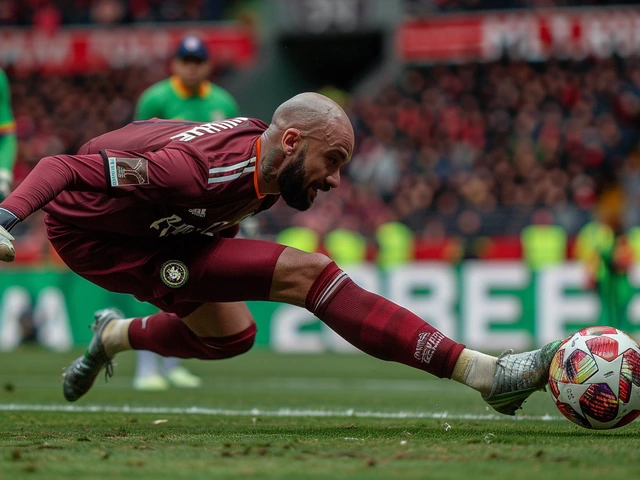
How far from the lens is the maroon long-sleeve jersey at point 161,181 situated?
438 centimetres

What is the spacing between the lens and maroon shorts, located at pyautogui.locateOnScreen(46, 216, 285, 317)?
4789 mm

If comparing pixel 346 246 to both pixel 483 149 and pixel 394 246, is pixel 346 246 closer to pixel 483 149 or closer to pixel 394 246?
pixel 394 246

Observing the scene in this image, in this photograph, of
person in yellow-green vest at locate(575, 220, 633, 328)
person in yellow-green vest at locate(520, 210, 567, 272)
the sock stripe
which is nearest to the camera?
the sock stripe

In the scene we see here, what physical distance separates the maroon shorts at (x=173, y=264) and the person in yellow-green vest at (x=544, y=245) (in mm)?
9095

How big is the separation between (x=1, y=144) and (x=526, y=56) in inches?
546

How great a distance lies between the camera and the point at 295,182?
4.59 m

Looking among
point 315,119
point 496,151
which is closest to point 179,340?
point 315,119

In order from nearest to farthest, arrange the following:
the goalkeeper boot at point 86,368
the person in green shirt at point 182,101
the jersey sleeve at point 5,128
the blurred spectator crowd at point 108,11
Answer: the goalkeeper boot at point 86,368 → the jersey sleeve at point 5,128 → the person in green shirt at point 182,101 → the blurred spectator crowd at point 108,11

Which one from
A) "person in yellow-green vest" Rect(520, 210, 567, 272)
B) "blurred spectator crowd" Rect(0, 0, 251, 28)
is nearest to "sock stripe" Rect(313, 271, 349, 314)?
"person in yellow-green vest" Rect(520, 210, 567, 272)

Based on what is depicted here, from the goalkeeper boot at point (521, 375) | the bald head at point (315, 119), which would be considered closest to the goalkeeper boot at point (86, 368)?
the bald head at point (315, 119)

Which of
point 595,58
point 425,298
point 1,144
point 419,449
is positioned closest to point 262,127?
point 419,449

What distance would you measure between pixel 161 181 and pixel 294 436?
127 cm

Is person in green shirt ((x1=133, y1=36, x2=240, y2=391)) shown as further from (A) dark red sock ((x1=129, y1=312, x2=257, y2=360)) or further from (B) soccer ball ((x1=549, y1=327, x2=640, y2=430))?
(B) soccer ball ((x1=549, y1=327, x2=640, y2=430))

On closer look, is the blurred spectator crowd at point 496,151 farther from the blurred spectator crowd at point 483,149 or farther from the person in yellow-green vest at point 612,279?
the person in yellow-green vest at point 612,279
